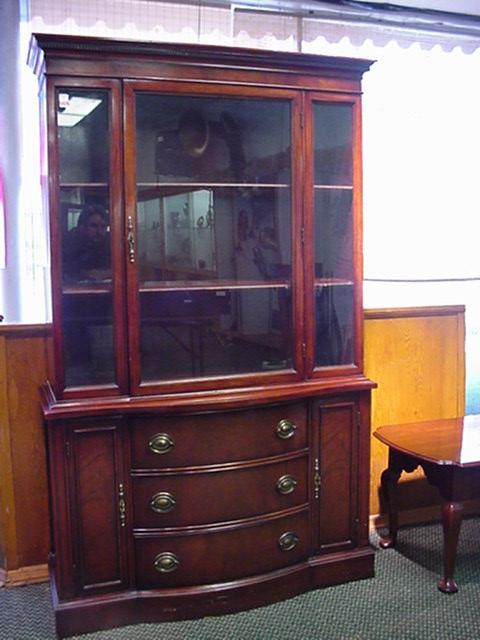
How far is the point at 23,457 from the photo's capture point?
2406 mm

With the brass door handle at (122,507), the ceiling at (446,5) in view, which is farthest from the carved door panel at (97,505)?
the ceiling at (446,5)

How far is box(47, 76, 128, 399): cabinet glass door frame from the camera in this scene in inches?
78.4

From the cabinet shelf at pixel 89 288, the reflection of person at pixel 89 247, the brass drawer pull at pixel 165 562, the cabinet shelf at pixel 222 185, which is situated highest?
the cabinet shelf at pixel 222 185

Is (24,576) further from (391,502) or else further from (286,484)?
(391,502)

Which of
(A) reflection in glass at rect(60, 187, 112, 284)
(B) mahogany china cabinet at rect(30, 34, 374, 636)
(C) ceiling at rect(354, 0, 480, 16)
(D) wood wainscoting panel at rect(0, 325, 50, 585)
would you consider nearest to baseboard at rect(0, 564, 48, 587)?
(D) wood wainscoting panel at rect(0, 325, 50, 585)

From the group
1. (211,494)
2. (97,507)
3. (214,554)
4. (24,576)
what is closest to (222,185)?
(211,494)

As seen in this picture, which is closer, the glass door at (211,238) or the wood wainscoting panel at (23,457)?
the glass door at (211,238)

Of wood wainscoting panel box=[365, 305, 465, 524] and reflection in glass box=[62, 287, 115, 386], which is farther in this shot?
wood wainscoting panel box=[365, 305, 465, 524]

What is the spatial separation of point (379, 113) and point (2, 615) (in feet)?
8.79

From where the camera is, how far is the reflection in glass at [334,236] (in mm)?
2332

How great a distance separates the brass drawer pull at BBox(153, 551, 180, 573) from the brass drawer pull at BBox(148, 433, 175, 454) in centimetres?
36

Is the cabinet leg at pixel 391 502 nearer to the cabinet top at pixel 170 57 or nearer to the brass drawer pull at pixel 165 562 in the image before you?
the brass drawer pull at pixel 165 562

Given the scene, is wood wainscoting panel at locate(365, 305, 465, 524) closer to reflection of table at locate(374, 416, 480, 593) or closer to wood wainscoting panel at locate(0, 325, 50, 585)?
reflection of table at locate(374, 416, 480, 593)

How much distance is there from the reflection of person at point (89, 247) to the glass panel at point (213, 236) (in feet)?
0.36
